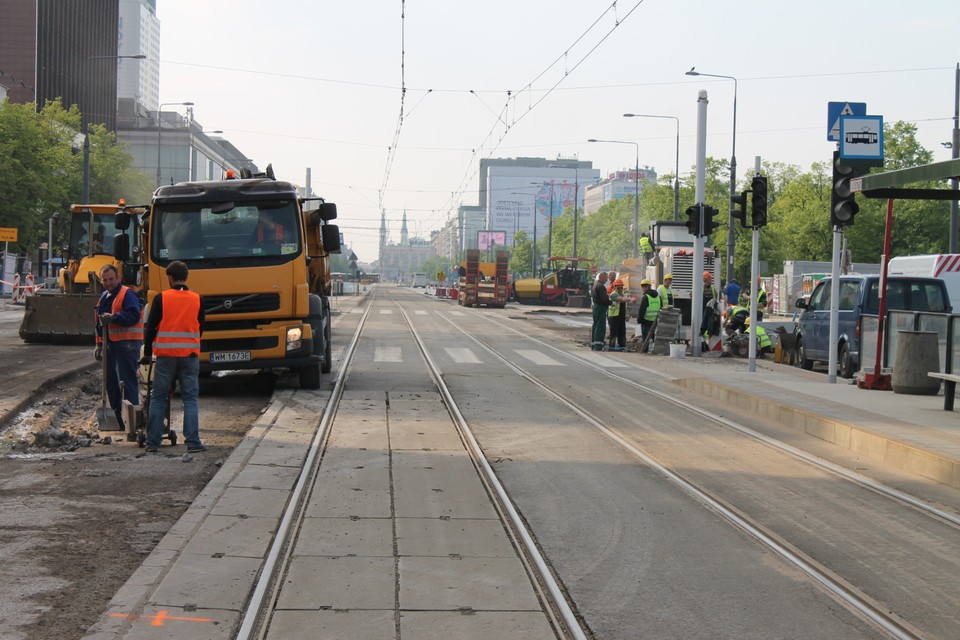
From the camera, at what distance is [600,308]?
1003 inches

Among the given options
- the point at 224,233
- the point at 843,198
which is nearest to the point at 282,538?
the point at 224,233

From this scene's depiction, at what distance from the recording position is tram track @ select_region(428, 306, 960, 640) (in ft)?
19.0

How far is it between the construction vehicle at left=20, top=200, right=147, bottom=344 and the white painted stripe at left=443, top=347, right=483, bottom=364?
20.1ft

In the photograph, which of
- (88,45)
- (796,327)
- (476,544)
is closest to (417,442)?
(476,544)

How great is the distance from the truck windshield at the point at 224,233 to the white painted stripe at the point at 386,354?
21.6ft

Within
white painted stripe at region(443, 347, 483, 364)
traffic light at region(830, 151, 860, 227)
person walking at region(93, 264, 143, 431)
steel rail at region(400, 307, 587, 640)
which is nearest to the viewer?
steel rail at region(400, 307, 587, 640)

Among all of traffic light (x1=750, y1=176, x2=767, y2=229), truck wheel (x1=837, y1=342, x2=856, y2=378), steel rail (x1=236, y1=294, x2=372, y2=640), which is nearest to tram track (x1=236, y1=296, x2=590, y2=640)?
steel rail (x1=236, y1=294, x2=372, y2=640)

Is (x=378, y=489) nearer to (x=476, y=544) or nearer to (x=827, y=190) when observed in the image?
(x=476, y=544)

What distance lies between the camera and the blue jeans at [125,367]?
11.9m

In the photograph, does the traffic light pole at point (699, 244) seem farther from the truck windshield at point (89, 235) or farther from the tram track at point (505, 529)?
the truck windshield at point (89, 235)

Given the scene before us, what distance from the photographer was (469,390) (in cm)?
1616

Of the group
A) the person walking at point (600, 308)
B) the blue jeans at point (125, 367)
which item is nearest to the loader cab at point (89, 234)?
the person walking at point (600, 308)

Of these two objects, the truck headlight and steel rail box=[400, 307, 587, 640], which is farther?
the truck headlight

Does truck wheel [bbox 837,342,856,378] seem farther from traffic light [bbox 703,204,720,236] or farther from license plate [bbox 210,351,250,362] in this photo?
license plate [bbox 210,351,250,362]
